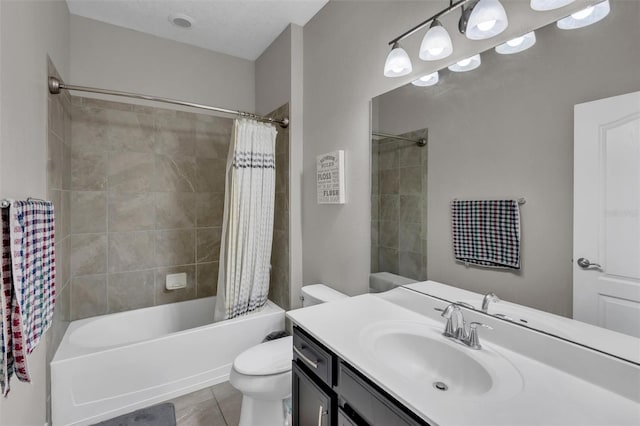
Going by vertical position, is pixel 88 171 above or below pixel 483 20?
below

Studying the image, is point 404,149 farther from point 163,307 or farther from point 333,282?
point 163,307

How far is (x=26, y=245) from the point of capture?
3.55ft

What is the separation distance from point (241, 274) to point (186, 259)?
0.71 m

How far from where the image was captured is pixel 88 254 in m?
2.27

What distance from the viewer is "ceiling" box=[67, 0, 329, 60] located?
6.80 ft

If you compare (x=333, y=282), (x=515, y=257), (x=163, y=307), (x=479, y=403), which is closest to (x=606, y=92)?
(x=515, y=257)

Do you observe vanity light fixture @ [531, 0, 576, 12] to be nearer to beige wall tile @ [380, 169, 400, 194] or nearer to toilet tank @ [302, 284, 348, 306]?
beige wall tile @ [380, 169, 400, 194]

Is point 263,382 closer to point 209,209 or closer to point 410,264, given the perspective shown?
point 410,264

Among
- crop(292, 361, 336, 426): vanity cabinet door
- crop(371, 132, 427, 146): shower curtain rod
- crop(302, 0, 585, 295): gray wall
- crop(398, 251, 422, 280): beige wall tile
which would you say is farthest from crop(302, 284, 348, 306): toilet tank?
crop(371, 132, 427, 146): shower curtain rod

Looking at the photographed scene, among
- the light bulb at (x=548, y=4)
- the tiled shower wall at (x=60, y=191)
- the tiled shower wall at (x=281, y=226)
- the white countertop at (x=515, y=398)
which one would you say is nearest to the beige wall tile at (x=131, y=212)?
the tiled shower wall at (x=60, y=191)

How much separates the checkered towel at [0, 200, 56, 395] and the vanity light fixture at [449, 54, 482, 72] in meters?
1.73

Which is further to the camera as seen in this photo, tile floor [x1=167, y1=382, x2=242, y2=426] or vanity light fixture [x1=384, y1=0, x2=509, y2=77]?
tile floor [x1=167, y1=382, x2=242, y2=426]

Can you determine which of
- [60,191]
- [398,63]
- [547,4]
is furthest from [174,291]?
[547,4]

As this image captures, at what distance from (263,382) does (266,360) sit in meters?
0.13
